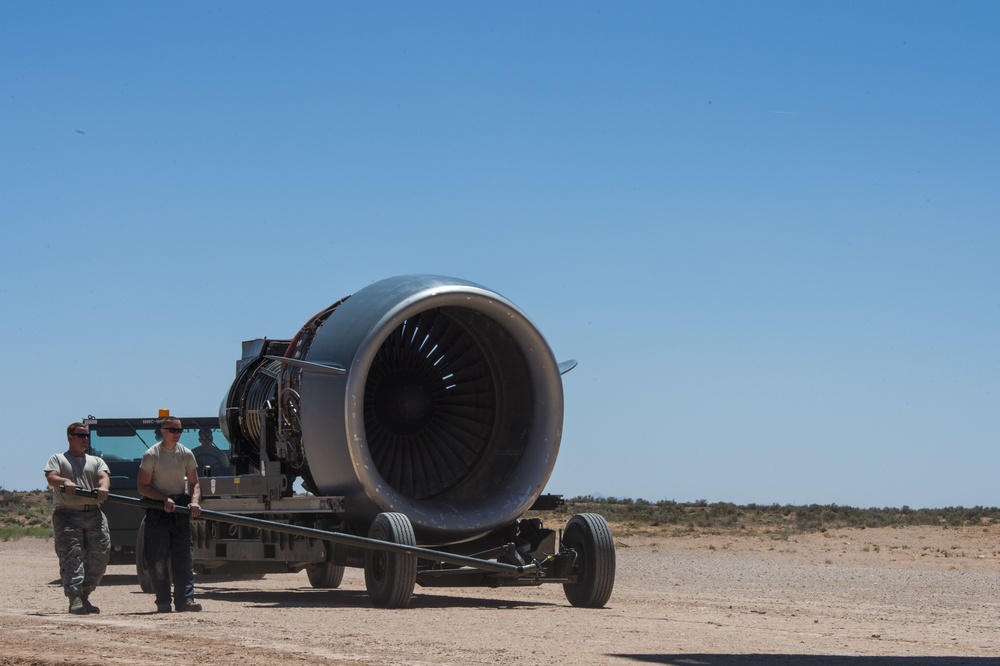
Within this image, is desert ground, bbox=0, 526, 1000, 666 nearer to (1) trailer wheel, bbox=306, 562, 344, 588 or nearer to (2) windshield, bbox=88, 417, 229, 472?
(1) trailer wheel, bbox=306, 562, 344, 588

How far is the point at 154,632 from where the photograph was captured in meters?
11.0

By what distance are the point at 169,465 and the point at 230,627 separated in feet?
7.05

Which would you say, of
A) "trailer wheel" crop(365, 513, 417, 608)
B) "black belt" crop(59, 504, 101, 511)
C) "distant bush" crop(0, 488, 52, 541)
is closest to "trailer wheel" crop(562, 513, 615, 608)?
"trailer wheel" crop(365, 513, 417, 608)

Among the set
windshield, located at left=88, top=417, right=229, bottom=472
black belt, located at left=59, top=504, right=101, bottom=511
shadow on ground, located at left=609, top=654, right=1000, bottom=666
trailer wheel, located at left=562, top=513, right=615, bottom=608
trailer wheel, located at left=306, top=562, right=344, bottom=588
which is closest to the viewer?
shadow on ground, located at left=609, top=654, right=1000, bottom=666

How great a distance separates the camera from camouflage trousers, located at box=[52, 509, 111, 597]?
12.8 m

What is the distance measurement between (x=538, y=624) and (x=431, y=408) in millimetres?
3637

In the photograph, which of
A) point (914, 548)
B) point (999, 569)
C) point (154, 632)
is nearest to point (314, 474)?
point (154, 632)

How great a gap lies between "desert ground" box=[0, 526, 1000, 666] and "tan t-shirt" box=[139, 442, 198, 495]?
1.16 metres

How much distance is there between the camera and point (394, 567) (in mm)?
12953

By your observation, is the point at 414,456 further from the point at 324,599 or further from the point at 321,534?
the point at 321,534

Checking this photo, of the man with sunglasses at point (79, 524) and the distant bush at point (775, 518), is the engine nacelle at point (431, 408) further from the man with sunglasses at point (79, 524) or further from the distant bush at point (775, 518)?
the distant bush at point (775, 518)

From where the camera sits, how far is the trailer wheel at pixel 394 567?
1297 cm

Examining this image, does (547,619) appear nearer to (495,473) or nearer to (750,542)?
(495,473)

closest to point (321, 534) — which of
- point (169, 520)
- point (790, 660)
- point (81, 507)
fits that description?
point (169, 520)
